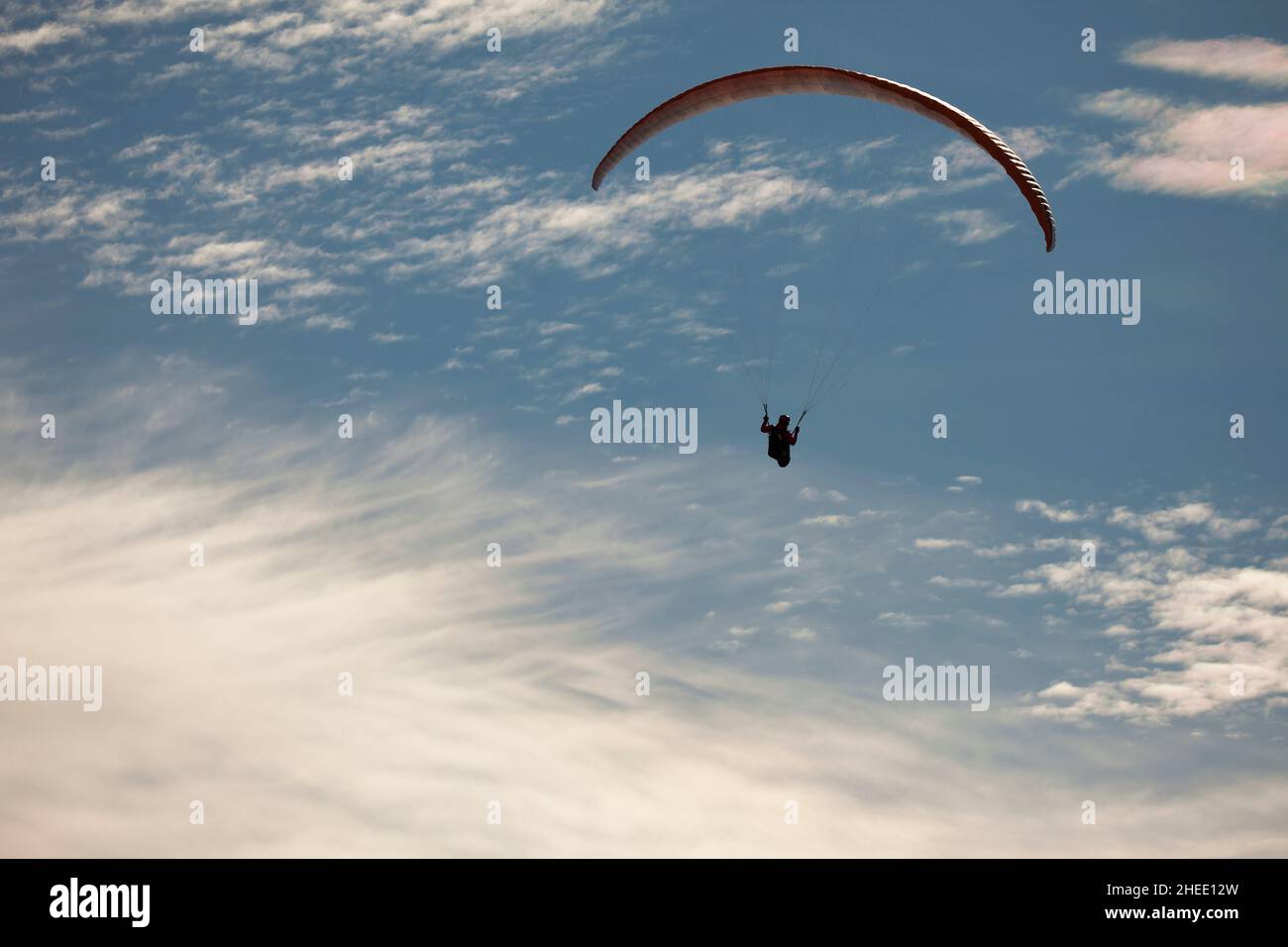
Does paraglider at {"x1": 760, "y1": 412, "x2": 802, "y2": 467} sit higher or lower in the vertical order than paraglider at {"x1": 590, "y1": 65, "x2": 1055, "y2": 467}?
lower

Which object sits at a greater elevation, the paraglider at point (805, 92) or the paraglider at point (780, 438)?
the paraglider at point (805, 92)

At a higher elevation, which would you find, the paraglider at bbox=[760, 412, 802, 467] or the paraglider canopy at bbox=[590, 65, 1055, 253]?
the paraglider canopy at bbox=[590, 65, 1055, 253]

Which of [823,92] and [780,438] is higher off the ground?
[823,92]
